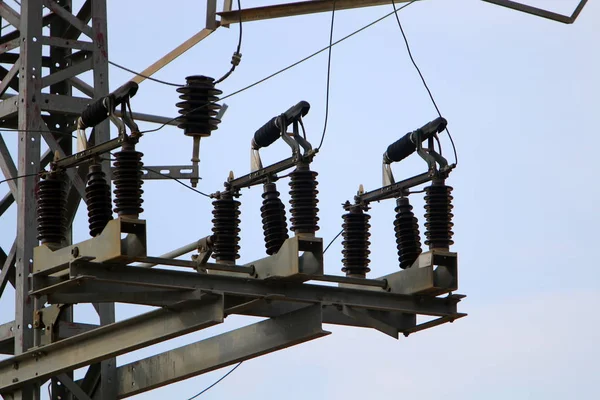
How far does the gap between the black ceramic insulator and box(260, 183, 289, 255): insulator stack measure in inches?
22.9

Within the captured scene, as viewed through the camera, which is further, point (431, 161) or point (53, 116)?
point (53, 116)

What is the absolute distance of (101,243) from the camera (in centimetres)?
1075

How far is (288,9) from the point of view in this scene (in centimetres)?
1280

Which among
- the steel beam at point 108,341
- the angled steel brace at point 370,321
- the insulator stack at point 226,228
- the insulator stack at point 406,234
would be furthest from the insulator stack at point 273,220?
the insulator stack at point 406,234

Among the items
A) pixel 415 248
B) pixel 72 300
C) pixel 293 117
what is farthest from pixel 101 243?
pixel 415 248

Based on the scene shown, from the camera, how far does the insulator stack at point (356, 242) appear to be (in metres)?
12.2

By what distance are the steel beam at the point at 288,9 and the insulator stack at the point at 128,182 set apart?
6.54ft

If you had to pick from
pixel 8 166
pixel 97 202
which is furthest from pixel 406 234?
pixel 8 166

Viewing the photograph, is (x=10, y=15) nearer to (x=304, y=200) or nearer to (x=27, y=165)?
(x=27, y=165)

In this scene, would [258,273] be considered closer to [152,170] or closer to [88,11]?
[152,170]

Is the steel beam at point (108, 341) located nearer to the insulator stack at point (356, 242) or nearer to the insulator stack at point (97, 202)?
the insulator stack at point (97, 202)

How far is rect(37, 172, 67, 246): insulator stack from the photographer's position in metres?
11.5

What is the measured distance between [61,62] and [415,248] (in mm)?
2834

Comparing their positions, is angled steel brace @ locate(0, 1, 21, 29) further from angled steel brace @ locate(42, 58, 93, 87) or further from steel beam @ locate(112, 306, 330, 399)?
steel beam @ locate(112, 306, 330, 399)
